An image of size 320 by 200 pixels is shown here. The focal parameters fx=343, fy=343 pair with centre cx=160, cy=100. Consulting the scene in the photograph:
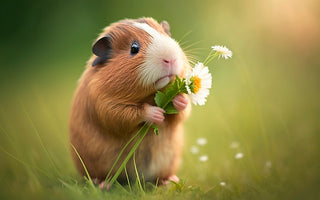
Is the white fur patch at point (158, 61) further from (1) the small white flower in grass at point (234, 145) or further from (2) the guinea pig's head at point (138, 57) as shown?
(1) the small white flower in grass at point (234, 145)

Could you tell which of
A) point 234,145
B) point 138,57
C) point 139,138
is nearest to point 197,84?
point 138,57

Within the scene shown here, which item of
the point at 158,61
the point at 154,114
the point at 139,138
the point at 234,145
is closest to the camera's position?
the point at 158,61

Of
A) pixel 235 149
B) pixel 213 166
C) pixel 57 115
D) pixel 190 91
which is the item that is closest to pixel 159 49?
pixel 190 91

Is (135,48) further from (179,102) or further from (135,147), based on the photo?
(135,147)

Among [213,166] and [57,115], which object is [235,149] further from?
[57,115]

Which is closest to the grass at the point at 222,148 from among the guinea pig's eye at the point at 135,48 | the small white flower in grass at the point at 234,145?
the small white flower in grass at the point at 234,145
